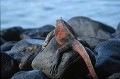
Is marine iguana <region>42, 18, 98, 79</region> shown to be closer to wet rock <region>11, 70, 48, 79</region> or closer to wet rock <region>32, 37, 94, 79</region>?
wet rock <region>32, 37, 94, 79</region>

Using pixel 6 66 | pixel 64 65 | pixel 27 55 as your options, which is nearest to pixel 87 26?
pixel 27 55

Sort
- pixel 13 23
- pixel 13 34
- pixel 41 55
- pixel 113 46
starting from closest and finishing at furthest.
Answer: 1. pixel 41 55
2. pixel 113 46
3. pixel 13 34
4. pixel 13 23

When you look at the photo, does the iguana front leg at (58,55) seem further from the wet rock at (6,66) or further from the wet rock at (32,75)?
the wet rock at (6,66)

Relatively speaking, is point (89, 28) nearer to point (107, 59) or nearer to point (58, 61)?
point (107, 59)

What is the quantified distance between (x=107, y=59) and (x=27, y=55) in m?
1.40

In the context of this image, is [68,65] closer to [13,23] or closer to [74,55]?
[74,55]

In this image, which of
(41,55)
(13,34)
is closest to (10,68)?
(41,55)

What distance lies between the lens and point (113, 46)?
269 inches

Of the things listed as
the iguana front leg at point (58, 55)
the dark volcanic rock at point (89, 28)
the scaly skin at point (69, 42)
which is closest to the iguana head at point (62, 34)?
the scaly skin at point (69, 42)

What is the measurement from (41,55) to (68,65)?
1.92 feet

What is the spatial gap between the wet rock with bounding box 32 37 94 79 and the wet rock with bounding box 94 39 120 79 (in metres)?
0.28

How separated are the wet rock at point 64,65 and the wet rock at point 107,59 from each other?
28 centimetres

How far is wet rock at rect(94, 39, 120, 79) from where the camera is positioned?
20.4 ft

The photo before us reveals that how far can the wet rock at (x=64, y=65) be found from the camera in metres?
5.97
